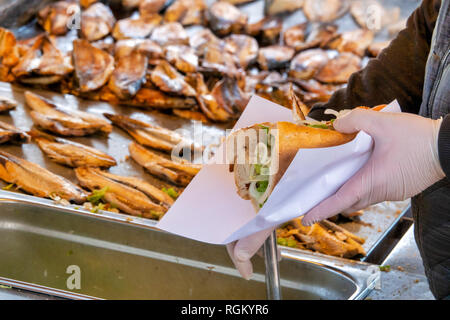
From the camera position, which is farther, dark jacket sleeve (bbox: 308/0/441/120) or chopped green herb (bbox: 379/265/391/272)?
chopped green herb (bbox: 379/265/391/272)

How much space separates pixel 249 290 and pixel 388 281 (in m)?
0.48

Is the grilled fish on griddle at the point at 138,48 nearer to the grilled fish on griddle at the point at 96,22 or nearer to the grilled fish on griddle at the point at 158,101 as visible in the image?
the grilled fish on griddle at the point at 96,22

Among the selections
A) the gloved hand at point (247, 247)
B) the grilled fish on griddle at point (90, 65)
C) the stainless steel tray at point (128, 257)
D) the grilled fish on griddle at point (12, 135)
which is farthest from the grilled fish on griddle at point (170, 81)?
the gloved hand at point (247, 247)

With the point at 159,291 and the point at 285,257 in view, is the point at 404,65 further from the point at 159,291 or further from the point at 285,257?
the point at 159,291

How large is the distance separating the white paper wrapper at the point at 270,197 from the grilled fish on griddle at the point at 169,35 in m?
2.27

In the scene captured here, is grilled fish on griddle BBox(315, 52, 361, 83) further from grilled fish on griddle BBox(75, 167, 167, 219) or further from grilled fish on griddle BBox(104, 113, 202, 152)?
grilled fish on griddle BBox(75, 167, 167, 219)

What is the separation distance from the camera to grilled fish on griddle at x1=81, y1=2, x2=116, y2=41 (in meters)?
3.52

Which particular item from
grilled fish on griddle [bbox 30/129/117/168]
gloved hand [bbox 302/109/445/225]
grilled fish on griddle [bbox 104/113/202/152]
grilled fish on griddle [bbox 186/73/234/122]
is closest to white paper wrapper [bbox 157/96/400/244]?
gloved hand [bbox 302/109/445/225]

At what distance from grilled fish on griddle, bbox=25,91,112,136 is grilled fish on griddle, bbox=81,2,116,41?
2.91 ft

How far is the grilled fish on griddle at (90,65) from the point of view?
304 cm

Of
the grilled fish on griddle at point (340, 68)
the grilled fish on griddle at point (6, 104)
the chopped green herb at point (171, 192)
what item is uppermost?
the grilled fish on griddle at point (340, 68)

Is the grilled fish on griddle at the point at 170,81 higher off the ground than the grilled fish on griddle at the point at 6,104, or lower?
higher

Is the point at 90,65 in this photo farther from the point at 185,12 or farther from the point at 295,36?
the point at 295,36

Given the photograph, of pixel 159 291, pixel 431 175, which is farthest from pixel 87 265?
pixel 431 175
